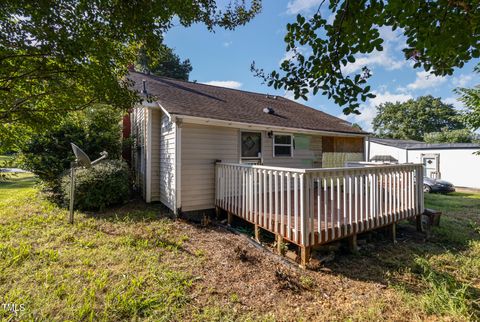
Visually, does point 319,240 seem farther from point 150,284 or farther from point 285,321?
point 150,284

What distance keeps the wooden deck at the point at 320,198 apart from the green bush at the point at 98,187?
11.1ft

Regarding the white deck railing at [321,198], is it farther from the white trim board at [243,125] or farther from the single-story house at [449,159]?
the single-story house at [449,159]

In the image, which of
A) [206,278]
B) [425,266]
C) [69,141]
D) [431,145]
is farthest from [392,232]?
[431,145]

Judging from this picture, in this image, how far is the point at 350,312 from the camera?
285 cm

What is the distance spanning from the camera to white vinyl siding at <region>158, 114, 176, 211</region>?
620cm

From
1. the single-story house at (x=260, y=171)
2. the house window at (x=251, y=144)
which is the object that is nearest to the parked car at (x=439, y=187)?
the single-story house at (x=260, y=171)

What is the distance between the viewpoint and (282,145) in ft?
26.8

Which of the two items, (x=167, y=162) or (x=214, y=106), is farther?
(x=214, y=106)

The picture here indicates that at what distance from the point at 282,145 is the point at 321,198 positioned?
11.8ft

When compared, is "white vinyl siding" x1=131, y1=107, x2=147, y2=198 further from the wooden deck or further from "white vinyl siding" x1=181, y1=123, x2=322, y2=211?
the wooden deck

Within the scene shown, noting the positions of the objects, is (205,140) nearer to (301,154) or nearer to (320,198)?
(320,198)

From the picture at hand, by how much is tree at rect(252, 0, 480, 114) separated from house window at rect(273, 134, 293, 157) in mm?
5374

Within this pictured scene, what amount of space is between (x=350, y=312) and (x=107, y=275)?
3.49 meters

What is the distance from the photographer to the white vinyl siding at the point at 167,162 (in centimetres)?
620
